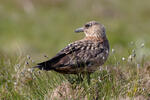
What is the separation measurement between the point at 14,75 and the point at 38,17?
8.89 meters

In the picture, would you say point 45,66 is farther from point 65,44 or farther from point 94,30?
point 65,44

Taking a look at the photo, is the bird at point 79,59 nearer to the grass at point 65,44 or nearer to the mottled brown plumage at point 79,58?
the mottled brown plumage at point 79,58

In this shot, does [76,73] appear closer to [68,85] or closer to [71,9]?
[68,85]

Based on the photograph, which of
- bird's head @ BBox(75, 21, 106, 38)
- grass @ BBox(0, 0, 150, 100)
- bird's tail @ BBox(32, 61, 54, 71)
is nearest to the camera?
grass @ BBox(0, 0, 150, 100)

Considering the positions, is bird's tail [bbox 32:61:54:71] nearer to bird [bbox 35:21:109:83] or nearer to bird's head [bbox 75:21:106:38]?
bird [bbox 35:21:109:83]

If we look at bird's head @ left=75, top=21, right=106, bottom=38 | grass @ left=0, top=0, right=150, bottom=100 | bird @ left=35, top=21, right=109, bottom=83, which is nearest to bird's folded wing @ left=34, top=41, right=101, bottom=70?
bird @ left=35, top=21, right=109, bottom=83

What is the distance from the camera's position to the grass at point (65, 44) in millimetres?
4691

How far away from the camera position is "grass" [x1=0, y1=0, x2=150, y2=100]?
4.69 metres

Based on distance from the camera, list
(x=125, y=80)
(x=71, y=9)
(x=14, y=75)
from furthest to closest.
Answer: (x=71, y=9), (x=14, y=75), (x=125, y=80)

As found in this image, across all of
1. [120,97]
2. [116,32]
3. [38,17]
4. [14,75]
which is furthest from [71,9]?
[120,97]

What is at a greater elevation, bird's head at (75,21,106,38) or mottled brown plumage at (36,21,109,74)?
bird's head at (75,21,106,38)

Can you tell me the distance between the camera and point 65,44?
1109cm

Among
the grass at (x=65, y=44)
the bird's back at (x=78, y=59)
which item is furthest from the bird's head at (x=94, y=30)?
the bird's back at (x=78, y=59)

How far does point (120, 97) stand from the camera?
4.45 m
